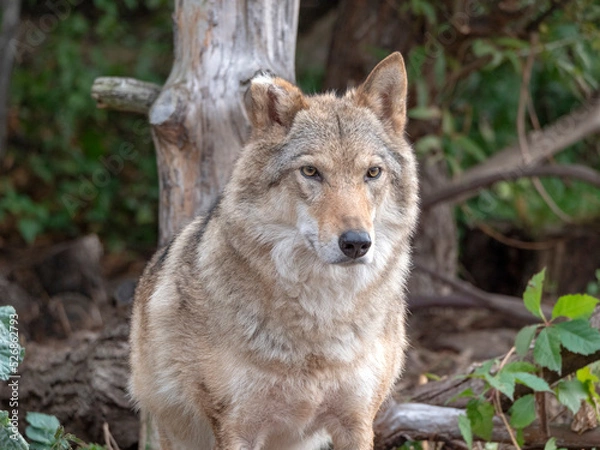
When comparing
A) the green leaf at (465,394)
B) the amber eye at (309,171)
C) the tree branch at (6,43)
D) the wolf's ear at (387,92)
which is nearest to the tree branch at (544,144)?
the green leaf at (465,394)

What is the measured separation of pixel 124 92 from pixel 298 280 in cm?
202

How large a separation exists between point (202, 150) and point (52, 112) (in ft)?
15.6

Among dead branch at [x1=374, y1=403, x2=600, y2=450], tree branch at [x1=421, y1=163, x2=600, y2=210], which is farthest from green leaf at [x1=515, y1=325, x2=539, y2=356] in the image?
tree branch at [x1=421, y1=163, x2=600, y2=210]

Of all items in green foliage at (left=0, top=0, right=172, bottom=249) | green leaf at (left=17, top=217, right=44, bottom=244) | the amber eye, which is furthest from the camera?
green foliage at (left=0, top=0, right=172, bottom=249)

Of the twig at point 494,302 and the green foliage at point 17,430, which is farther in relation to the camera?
the twig at point 494,302

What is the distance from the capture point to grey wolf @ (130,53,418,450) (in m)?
3.71

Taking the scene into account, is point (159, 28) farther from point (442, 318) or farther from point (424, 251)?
point (442, 318)

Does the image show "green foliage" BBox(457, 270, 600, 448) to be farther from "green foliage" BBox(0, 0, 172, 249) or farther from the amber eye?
"green foliage" BBox(0, 0, 172, 249)

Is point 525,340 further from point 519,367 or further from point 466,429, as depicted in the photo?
point 466,429

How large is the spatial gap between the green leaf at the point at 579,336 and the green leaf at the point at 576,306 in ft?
0.14

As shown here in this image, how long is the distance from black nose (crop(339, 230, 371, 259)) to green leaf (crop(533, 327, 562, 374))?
1.36 meters

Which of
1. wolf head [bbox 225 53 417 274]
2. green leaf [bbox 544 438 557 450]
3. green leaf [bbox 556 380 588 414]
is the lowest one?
green leaf [bbox 544 438 557 450]

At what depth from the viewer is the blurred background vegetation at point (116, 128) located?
876 cm

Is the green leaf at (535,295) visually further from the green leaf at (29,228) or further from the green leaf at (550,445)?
the green leaf at (29,228)
